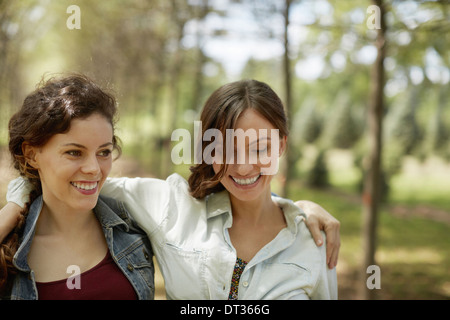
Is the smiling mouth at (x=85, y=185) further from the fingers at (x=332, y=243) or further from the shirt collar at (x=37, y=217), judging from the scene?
the fingers at (x=332, y=243)

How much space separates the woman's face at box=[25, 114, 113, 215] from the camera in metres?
1.86

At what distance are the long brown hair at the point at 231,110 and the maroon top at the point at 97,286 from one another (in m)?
0.58

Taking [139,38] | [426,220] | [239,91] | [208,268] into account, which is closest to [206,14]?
[139,38]

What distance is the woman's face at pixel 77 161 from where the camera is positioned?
1.86m

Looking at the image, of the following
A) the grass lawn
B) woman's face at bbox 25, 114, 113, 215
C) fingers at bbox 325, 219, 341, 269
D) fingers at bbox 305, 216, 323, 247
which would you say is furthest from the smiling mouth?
the grass lawn

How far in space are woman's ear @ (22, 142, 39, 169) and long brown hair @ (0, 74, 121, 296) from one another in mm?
27

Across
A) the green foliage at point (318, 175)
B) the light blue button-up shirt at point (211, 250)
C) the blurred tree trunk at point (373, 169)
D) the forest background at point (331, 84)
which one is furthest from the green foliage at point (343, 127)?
the light blue button-up shirt at point (211, 250)

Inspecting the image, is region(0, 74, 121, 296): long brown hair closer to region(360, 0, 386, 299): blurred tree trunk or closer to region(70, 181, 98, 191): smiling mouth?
region(70, 181, 98, 191): smiling mouth

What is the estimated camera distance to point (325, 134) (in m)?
18.4

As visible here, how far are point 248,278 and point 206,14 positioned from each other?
20.8 ft

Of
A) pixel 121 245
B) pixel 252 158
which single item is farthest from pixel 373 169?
pixel 121 245
